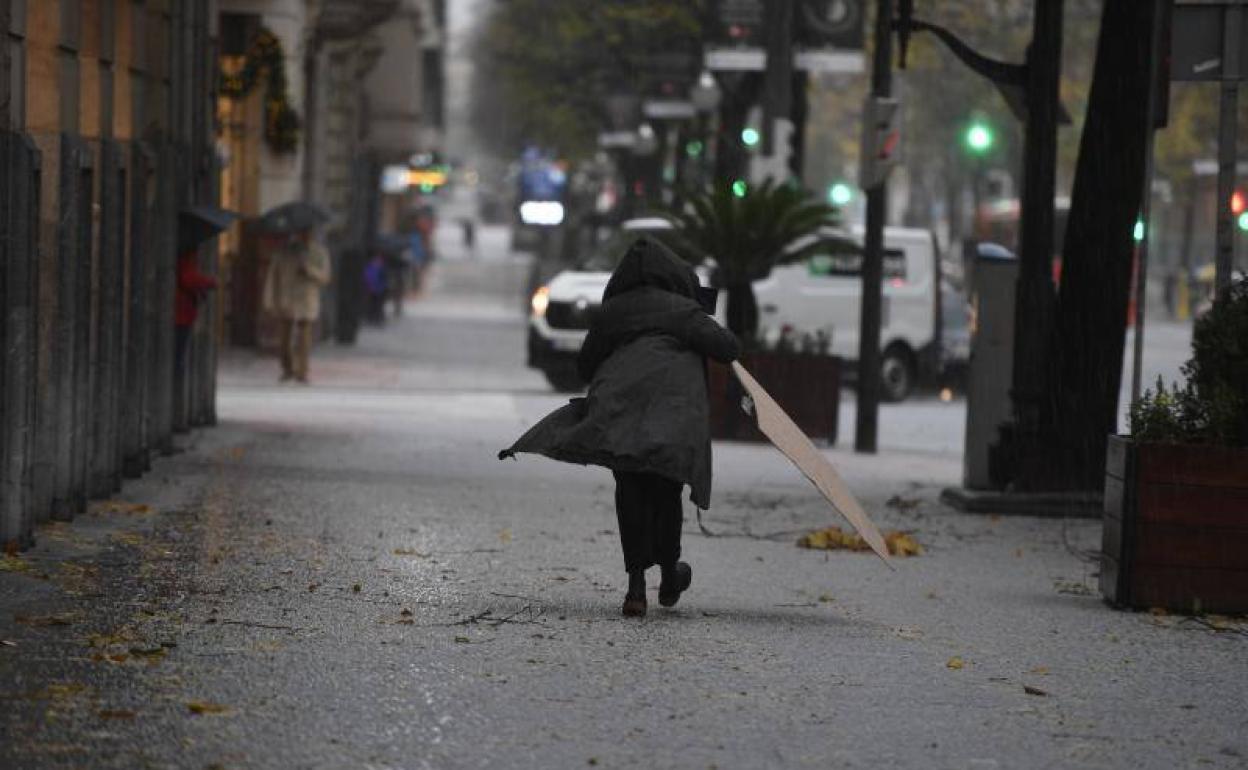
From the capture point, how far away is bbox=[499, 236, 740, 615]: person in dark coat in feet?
33.7

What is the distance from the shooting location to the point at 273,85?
33500mm

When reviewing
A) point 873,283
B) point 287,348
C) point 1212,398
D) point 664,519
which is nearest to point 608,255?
point 287,348

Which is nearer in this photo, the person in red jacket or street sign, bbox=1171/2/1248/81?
street sign, bbox=1171/2/1248/81

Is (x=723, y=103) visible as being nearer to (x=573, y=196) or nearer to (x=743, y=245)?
(x=743, y=245)

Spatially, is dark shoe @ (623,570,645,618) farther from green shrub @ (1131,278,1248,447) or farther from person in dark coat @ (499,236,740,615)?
green shrub @ (1131,278,1248,447)

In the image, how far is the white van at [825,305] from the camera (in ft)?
100

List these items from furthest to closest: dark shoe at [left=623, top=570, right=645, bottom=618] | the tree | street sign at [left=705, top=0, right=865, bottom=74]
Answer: street sign at [left=705, top=0, right=865, bottom=74], the tree, dark shoe at [left=623, top=570, right=645, bottom=618]

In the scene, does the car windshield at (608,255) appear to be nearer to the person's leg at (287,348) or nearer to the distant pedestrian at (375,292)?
the person's leg at (287,348)

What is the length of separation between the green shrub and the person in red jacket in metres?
9.00

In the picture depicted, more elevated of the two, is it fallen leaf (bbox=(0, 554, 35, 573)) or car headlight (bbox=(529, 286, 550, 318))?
car headlight (bbox=(529, 286, 550, 318))

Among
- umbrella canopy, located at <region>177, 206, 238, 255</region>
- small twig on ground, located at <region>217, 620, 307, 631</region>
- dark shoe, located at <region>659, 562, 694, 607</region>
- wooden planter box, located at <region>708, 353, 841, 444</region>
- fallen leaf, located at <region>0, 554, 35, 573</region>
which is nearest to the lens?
small twig on ground, located at <region>217, 620, 307, 631</region>

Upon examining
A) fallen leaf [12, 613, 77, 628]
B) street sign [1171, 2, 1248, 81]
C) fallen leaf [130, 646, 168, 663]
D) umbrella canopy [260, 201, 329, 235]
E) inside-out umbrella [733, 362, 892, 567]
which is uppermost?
street sign [1171, 2, 1248, 81]

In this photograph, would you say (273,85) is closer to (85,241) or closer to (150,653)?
(85,241)

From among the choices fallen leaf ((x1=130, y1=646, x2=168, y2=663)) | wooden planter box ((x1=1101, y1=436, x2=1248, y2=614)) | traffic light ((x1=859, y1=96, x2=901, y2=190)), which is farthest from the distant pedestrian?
fallen leaf ((x1=130, y1=646, x2=168, y2=663))
